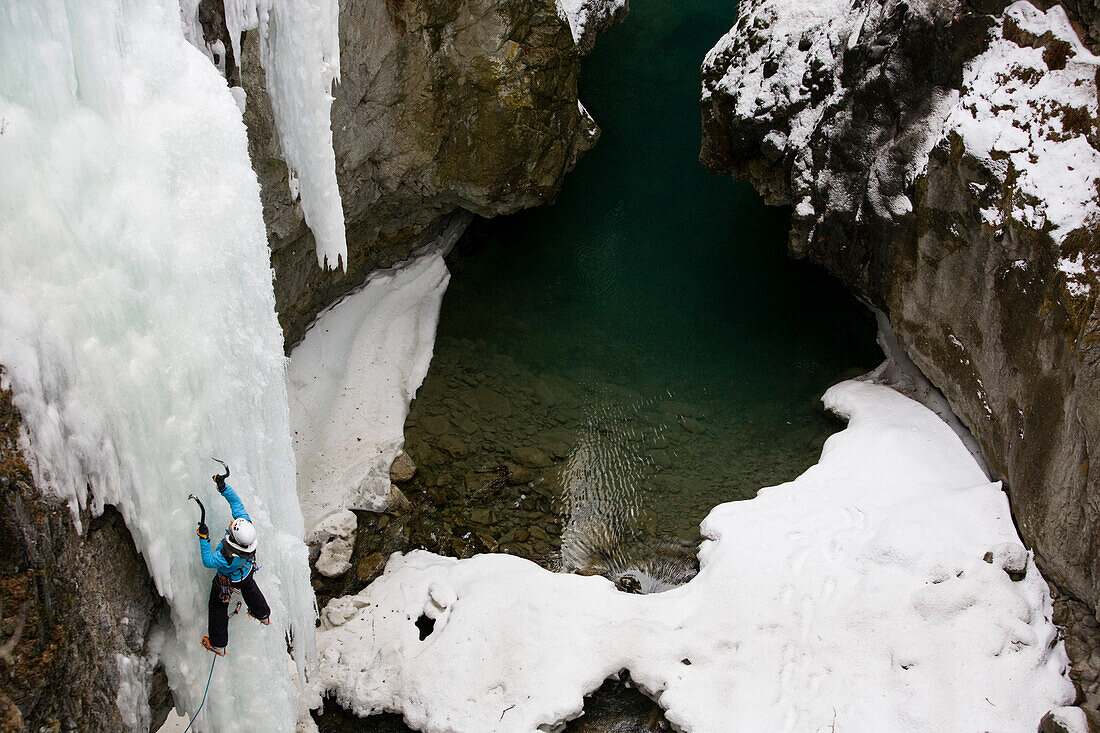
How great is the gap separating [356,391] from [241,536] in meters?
4.99

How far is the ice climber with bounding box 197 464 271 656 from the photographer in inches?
186

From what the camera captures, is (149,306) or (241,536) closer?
(149,306)

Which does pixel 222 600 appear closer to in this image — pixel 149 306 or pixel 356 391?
pixel 149 306

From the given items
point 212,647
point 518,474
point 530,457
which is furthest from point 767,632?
point 212,647

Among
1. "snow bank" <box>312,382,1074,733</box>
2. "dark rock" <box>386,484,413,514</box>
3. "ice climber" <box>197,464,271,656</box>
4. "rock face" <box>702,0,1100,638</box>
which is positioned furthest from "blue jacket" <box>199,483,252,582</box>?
"rock face" <box>702,0,1100,638</box>

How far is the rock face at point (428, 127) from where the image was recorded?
870 centimetres

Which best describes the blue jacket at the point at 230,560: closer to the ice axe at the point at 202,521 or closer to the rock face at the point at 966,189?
the ice axe at the point at 202,521

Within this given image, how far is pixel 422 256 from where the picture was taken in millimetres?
11430

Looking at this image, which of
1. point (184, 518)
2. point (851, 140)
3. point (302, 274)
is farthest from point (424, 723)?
point (851, 140)

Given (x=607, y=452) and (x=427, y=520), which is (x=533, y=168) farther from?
(x=427, y=520)

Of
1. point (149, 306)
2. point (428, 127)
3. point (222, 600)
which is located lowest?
point (222, 600)

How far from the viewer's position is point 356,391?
31.5 feet

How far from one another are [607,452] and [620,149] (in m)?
6.18

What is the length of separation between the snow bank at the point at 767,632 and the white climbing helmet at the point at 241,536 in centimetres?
276
